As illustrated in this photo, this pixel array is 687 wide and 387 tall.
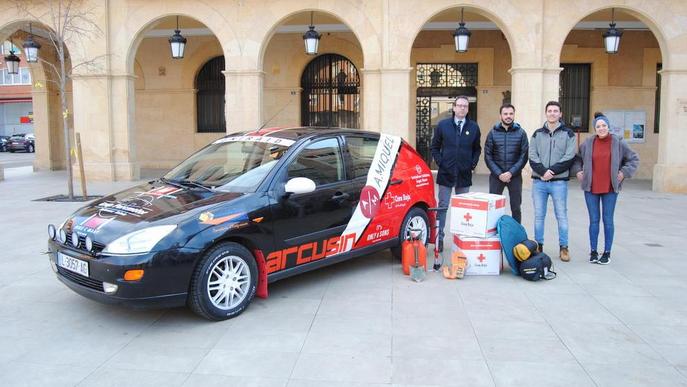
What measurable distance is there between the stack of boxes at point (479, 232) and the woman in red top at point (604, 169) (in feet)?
4.41

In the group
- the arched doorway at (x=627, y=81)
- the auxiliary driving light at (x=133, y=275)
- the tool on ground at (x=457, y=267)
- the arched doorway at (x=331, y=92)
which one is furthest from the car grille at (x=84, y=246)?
the arched doorway at (x=627, y=81)

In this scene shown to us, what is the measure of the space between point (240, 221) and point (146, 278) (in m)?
0.90

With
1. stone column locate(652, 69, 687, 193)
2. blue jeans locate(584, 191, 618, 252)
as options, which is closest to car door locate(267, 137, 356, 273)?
blue jeans locate(584, 191, 618, 252)

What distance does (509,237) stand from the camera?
625 cm

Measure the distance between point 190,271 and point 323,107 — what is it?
15294 mm

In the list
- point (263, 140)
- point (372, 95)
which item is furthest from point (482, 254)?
point (372, 95)

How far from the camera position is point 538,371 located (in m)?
3.90

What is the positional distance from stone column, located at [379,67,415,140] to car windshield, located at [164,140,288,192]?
8384mm

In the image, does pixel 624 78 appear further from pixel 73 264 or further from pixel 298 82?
pixel 73 264

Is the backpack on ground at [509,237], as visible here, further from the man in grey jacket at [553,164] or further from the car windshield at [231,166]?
the car windshield at [231,166]

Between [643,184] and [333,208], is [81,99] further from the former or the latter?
[643,184]

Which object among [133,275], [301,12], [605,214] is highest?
[301,12]

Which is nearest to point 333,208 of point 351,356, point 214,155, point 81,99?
point 214,155

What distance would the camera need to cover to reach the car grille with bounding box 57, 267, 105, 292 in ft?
14.8
